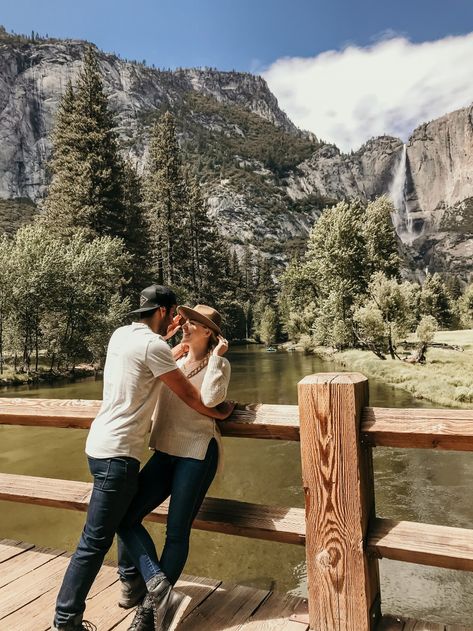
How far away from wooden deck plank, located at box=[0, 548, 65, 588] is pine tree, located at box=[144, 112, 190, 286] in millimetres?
38595

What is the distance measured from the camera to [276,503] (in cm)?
832

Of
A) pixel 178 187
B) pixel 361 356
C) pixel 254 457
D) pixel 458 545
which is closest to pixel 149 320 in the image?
pixel 458 545

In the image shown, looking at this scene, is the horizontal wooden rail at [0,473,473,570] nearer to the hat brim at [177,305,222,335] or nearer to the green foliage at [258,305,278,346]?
the hat brim at [177,305,222,335]

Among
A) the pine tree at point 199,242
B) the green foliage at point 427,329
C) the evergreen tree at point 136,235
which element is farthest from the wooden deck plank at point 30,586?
the pine tree at point 199,242

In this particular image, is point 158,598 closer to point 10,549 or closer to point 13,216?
point 10,549

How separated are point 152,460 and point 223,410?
524 millimetres

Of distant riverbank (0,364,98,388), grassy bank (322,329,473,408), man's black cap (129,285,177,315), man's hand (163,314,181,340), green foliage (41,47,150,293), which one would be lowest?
grassy bank (322,329,473,408)

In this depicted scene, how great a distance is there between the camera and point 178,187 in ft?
141

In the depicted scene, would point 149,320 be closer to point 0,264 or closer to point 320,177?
point 0,264

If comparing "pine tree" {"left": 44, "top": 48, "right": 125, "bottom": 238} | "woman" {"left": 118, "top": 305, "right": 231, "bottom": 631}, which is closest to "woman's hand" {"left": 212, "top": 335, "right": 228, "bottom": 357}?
"woman" {"left": 118, "top": 305, "right": 231, "bottom": 631}

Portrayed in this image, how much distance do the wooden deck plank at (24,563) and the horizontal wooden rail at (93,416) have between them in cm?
100

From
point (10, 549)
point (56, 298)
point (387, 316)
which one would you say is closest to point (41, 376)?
point (56, 298)

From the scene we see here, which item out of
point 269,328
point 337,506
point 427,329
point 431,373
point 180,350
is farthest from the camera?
point 269,328

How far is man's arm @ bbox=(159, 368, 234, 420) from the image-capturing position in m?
2.47
